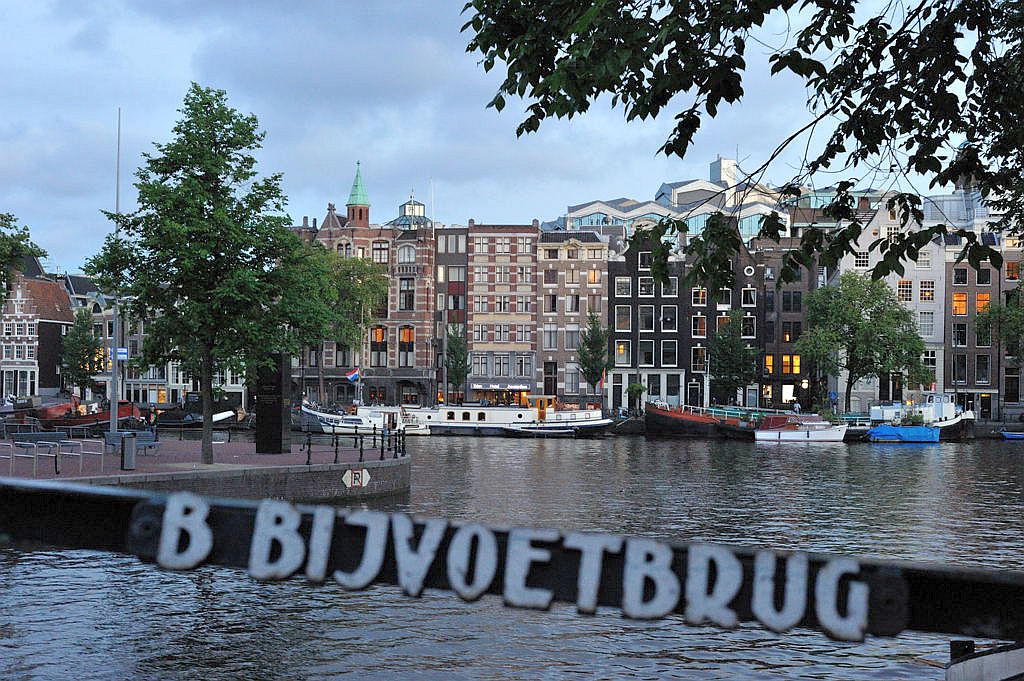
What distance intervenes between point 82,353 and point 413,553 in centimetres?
11662

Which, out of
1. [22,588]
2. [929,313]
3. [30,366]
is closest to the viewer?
[22,588]

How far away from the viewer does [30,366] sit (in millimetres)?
117938

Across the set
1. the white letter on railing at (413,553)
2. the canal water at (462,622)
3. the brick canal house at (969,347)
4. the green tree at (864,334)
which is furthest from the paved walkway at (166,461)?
the brick canal house at (969,347)

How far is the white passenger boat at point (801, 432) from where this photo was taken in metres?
76.9

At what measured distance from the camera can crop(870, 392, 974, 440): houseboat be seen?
79.9 meters

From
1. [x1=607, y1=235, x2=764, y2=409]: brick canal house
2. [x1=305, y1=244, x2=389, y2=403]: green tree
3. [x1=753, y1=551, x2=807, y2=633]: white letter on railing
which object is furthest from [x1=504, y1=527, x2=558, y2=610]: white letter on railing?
[x1=607, y1=235, x2=764, y2=409]: brick canal house

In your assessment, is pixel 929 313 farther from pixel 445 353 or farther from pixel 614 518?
pixel 614 518

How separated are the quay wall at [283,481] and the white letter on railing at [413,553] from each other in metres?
25.1

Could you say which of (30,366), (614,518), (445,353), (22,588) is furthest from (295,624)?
(30,366)

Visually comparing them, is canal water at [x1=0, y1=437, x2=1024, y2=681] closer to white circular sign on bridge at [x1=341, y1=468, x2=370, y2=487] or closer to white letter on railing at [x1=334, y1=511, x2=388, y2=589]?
white circular sign on bridge at [x1=341, y1=468, x2=370, y2=487]

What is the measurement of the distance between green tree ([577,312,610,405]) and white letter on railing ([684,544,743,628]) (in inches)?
3722

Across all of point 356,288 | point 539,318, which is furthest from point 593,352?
point 356,288

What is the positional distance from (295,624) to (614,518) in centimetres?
1531

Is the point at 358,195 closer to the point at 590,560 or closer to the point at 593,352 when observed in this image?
the point at 593,352
